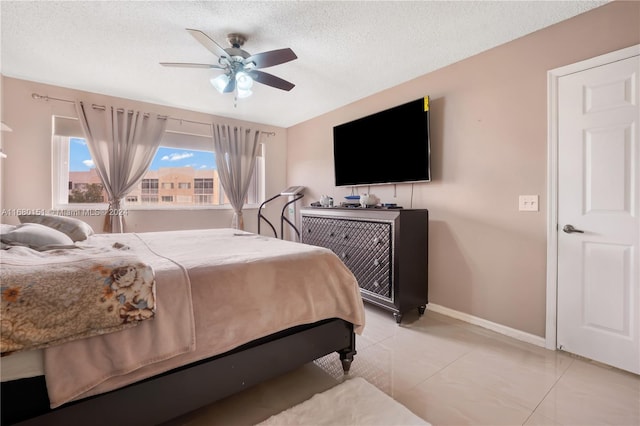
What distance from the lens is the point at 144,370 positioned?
1.15 meters

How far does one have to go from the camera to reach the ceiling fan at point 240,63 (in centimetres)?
214

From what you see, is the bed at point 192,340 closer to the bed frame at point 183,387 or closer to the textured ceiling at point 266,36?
the bed frame at point 183,387

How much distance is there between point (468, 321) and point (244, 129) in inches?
162

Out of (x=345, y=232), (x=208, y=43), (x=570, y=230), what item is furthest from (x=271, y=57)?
(x=570, y=230)

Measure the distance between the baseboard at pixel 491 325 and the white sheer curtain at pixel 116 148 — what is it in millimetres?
3993

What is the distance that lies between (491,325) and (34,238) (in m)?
3.37

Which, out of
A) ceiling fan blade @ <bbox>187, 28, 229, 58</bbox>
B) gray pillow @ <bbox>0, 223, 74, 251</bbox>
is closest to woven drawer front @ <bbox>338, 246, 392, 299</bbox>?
ceiling fan blade @ <bbox>187, 28, 229, 58</bbox>

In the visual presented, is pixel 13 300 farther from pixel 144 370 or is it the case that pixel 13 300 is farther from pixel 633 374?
pixel 633 374

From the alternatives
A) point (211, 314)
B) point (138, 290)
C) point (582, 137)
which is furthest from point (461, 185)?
point (138, 290)

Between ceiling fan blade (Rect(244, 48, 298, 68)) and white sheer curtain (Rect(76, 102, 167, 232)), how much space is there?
240cm

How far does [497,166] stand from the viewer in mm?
2520

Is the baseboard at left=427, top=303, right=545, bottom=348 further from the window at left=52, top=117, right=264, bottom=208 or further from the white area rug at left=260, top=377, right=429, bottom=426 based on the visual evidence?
the window at left=52, top=117, right=264, bottom=208

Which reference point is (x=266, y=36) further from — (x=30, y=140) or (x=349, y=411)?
(x=30, y=140)

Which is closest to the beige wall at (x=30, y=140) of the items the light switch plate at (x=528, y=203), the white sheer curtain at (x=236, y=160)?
the white sheer curtain at (x=236, y=160)
